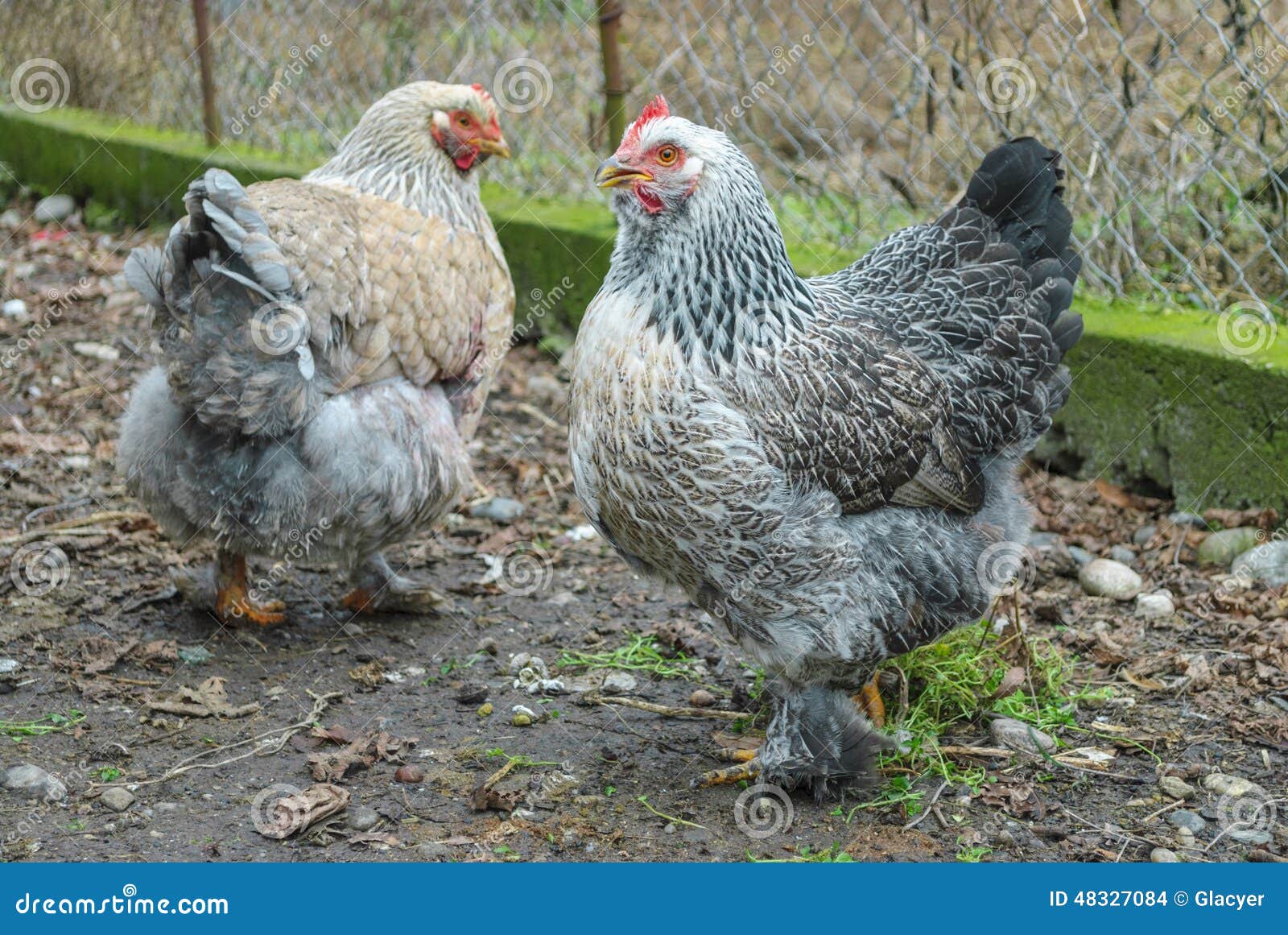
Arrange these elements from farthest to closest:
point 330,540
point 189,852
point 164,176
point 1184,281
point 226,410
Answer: point 164,176
point 1184,281
point 330,540
point 226,410
point 189,852

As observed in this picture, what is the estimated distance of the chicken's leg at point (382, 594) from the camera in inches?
174

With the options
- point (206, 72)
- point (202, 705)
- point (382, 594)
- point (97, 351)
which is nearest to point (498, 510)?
point (382, 594)

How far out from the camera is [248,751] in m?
3.52

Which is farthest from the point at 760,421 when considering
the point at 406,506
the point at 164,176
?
the point at 164,176

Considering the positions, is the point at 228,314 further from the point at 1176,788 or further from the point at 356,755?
the point at 1176,788

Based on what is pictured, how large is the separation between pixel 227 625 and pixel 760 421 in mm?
2126

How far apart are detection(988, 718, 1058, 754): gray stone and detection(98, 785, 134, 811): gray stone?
2.31 metres

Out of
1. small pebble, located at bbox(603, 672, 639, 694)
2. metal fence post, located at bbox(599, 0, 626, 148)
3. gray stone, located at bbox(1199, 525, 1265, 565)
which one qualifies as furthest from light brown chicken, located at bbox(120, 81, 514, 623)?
gray stone, located at bbox(1199, 525, 1265, 565)

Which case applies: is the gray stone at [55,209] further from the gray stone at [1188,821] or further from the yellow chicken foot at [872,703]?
the gray stone at [1188,821]

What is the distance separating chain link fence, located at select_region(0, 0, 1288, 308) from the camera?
5004 mm

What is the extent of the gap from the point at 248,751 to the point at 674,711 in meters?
1.21

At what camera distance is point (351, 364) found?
399 centimetres

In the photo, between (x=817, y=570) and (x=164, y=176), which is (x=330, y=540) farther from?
(x=164, y=176)

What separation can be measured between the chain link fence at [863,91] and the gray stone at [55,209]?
2.91 feet
